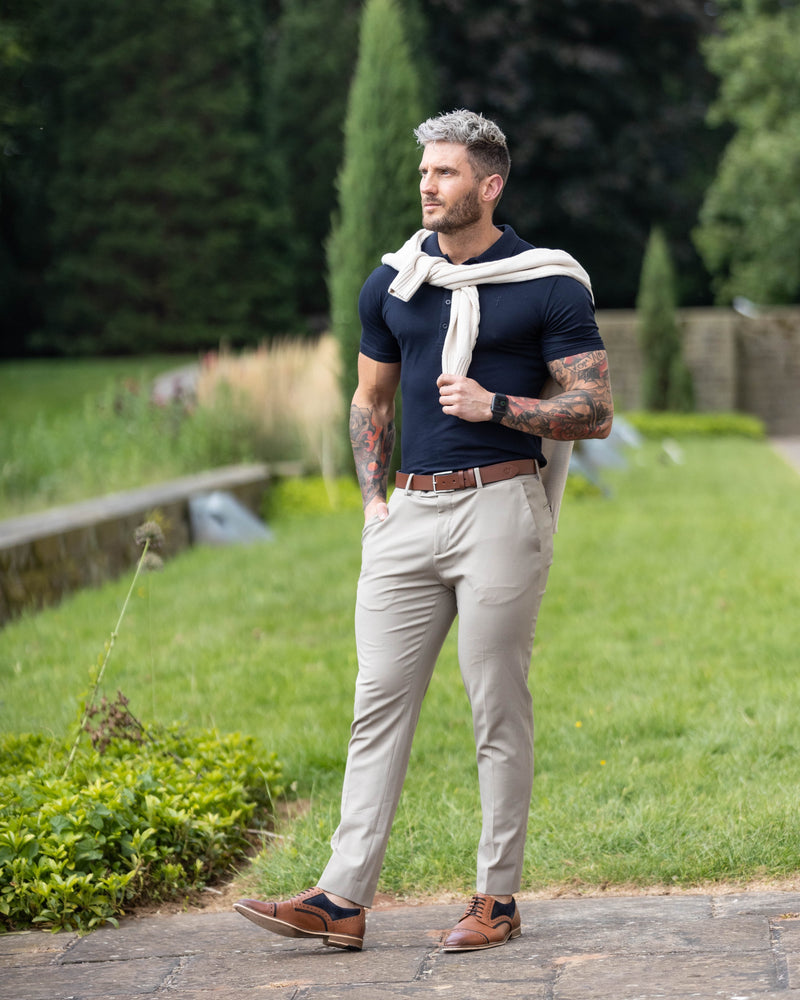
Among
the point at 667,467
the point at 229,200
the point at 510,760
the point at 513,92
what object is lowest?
the point at 667,467

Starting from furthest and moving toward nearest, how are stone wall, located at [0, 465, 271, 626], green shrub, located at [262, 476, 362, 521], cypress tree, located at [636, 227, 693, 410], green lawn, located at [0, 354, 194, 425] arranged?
cypress tree, located at [636, 227, 693, 410] → green lawn, located at [0, 354, 194, 425] → green shrub, located at [262, 476, 362, 521] → stone wall, located at [0, 465, 271, 626]

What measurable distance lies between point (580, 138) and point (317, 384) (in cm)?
1849

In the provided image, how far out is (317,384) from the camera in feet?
41.7

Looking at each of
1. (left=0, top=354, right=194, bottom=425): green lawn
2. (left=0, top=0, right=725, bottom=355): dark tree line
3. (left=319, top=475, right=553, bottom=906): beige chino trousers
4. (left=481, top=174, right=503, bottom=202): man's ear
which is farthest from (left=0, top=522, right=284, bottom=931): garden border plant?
(left=0, top=0, right=725, bottom=355): dark tree line

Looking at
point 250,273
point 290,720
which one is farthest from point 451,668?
point 250,273

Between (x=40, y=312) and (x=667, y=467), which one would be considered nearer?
(x=667, y=467)

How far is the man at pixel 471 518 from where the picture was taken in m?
3.24

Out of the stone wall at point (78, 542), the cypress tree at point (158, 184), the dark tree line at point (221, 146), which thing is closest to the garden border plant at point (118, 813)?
the stone wall at point (78, 542)

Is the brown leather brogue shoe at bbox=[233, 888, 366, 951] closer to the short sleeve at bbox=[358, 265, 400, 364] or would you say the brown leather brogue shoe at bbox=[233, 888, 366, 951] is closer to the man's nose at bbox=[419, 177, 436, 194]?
the short sleeve at bbox=[358, 265, 400, 364]

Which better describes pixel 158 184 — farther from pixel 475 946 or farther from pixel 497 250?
pixel 475 946

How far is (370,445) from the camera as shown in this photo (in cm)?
361

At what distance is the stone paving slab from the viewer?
116 inches

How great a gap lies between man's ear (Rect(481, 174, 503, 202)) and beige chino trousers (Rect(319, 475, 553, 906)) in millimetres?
702

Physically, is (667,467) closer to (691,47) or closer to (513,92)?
(513,92)
